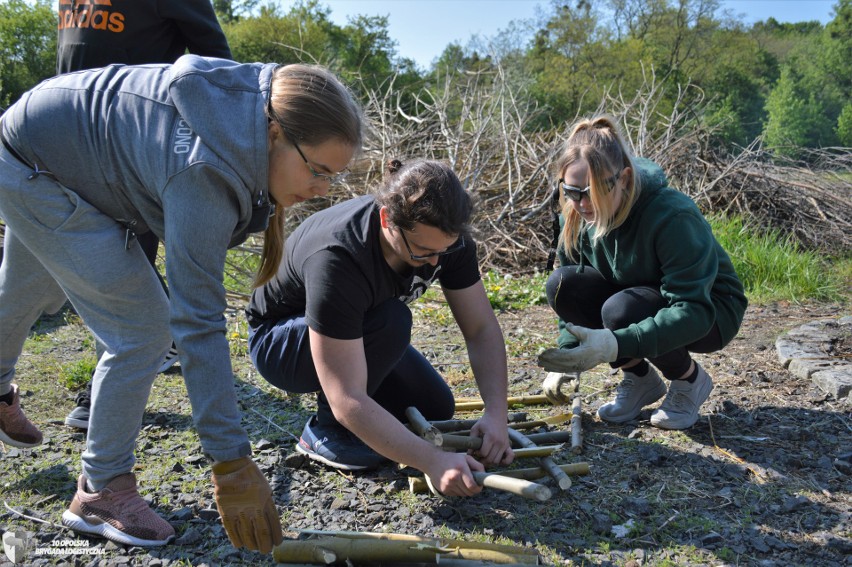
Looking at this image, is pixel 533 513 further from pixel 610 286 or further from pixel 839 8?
pixel 839 8

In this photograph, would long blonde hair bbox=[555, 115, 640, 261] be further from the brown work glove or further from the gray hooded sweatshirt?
the brown work glove

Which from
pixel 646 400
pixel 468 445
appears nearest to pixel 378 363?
pixel 468 445

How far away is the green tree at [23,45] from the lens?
9.06 metres

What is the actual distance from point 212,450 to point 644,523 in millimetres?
1283

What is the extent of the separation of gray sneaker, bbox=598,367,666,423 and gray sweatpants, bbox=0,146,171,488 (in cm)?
173

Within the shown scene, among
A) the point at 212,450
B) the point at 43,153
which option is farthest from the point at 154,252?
the point at 212,450

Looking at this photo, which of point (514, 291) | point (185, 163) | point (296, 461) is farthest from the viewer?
point (514, 291)

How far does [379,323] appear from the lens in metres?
2.22

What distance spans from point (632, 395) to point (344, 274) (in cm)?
140

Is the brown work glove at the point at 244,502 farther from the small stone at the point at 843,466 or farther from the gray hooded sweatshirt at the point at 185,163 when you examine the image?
the small stone at the point at 843,466

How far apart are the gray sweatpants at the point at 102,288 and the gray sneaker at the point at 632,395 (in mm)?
1726

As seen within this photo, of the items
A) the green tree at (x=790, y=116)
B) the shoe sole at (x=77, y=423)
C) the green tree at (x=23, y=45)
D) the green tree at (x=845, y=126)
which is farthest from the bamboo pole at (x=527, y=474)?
the green tree at (x=23, y=45)

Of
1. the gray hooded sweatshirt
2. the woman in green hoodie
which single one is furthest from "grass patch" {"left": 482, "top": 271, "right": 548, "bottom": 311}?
the gray hooded sweatshirt

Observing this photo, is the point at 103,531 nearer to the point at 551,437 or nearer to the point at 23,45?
the point at 551,437
